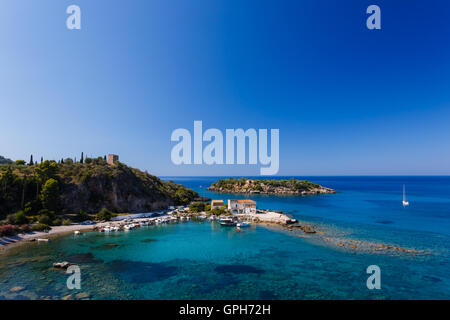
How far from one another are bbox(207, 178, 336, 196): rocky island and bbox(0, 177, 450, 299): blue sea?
82.0m

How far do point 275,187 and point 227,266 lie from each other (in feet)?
358

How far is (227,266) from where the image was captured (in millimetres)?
24438

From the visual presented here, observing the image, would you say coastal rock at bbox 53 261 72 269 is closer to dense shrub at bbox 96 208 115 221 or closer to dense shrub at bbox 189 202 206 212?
dense shrub at bbox 96 208 115 221

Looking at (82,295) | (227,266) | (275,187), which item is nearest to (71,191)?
(82,295)

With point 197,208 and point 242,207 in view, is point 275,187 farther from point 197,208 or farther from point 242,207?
point 197,208

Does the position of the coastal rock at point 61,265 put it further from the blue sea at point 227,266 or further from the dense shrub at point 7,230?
the dense shrub at point 7,230

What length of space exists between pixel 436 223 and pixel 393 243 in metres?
25.7

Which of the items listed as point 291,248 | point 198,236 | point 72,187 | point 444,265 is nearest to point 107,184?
point 72,187

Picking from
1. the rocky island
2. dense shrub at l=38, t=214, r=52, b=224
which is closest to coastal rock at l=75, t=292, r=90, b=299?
dense shrub at l=38, t=214, r=52, b=224

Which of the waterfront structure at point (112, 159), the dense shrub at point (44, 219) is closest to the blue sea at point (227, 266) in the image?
the dense shrub at point (44, 219)

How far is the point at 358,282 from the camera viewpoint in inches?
810
